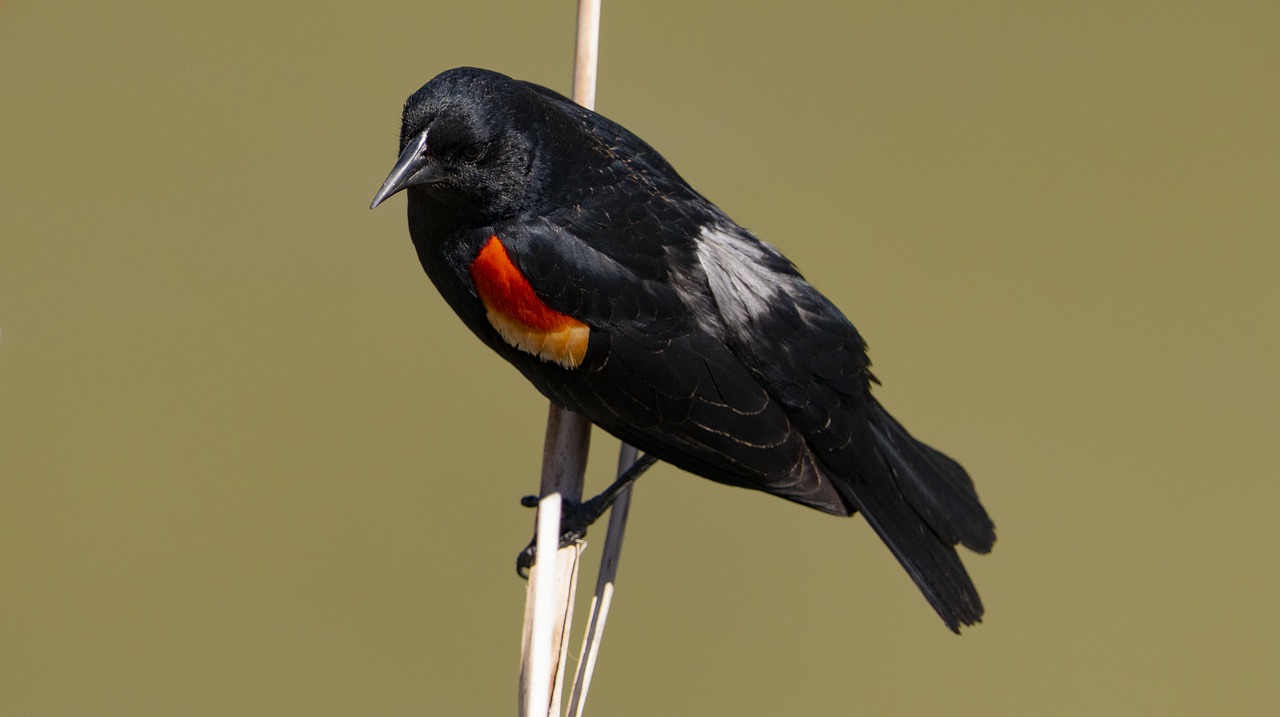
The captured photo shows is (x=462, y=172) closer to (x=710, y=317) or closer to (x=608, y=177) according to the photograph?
(x=608, y=177)

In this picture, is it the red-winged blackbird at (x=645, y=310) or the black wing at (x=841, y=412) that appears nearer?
the red-winged blackbird at (x=645, y=310)

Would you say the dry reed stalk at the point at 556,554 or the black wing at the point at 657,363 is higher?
the black wing at the point at 657,363

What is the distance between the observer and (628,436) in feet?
7.39

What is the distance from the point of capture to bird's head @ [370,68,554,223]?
2020mm

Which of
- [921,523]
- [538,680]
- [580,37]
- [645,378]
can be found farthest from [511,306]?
[921,523]

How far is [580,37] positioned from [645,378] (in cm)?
62

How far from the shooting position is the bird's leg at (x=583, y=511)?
2.47 meters

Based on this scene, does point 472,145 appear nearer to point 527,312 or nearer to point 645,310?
point 527,312

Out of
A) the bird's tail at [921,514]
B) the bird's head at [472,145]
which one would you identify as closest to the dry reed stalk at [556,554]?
the bird's head at [472,145]

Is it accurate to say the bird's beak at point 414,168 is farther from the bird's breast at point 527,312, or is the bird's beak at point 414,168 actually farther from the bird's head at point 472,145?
the bird's breast at point 527,312

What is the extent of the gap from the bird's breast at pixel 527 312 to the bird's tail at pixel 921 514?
0.57 metres

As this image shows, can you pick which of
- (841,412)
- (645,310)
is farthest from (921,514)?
(645,310)

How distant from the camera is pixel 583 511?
2.56 m

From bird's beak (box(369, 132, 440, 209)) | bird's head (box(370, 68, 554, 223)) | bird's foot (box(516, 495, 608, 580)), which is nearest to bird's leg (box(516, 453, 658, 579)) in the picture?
bird's foot (box(516, 495, 608, 580))
